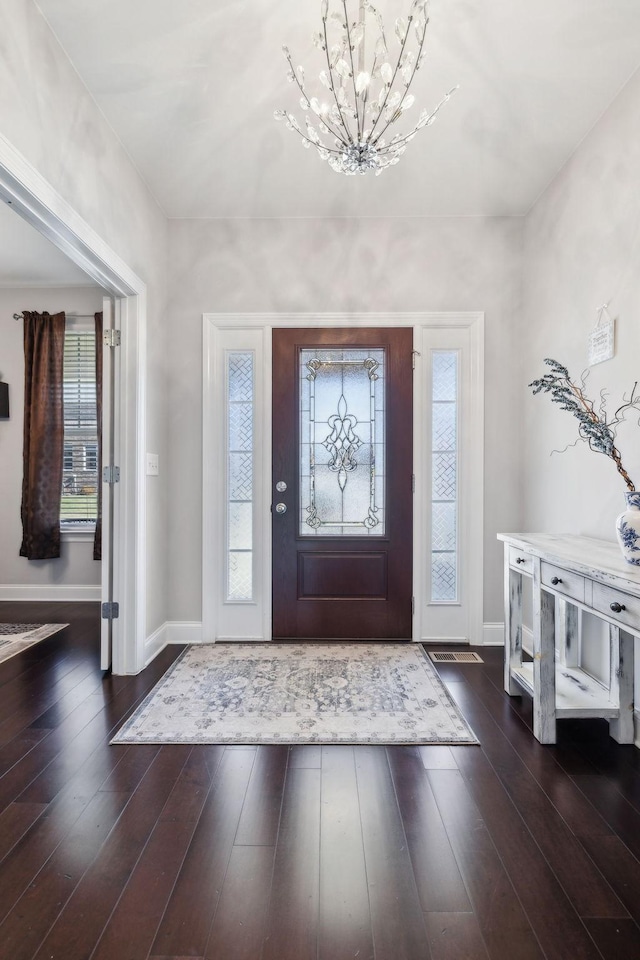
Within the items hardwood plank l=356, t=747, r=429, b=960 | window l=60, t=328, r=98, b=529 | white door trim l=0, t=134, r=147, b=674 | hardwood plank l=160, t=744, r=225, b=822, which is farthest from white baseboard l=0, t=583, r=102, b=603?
hardwood plank l=356, t=747, r=429, b=960

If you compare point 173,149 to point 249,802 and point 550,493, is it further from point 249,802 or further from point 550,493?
point 249,802

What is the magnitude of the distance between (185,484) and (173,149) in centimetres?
191

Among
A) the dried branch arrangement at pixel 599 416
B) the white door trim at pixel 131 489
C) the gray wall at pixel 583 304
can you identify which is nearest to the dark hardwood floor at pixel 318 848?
the white door trim at pixel 131 489

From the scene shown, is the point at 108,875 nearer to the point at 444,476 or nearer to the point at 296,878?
the point at 296,878

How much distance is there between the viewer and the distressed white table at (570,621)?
1.72 metres

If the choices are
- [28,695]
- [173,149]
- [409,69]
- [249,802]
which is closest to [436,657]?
[249,802]

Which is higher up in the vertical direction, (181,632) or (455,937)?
(181,632)

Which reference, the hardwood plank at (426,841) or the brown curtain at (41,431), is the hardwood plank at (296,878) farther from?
the brown curtain at (41,431)

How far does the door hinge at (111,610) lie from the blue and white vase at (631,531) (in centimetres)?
250

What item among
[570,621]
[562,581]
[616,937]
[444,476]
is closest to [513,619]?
[570,621]

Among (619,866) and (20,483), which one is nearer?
(619,866)

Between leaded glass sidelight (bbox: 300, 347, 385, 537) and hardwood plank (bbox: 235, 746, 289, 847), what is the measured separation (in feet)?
5.29

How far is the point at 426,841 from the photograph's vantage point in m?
1.60

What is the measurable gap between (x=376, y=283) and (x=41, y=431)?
10.2 ft
